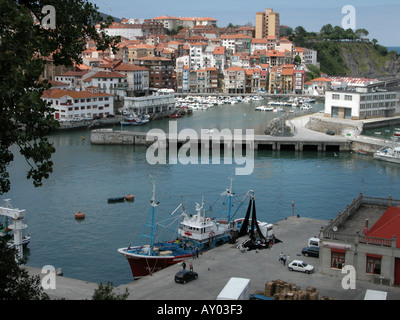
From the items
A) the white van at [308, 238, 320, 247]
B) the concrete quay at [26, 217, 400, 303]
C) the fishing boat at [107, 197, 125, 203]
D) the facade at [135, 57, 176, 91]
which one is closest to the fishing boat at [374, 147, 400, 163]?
the fishing boat at [107, 197, 125, 203]

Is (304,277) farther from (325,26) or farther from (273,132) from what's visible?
(325,26)

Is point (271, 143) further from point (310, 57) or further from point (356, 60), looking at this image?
point (356, 60)

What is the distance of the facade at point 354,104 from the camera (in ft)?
126

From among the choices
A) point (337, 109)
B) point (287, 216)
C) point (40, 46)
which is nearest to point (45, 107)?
point (40, 46)

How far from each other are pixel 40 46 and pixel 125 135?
89.2 ft

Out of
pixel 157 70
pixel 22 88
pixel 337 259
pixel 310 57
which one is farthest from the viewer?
pixel 310 57

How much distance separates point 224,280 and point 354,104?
29525 millimetres

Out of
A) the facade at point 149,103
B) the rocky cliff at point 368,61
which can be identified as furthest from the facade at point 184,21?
the facade at point 149,103

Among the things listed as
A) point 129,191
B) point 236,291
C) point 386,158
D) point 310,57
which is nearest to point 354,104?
point 386,158

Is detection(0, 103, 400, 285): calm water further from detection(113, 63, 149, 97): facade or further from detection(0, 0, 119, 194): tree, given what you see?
detection(113, 63, 149, 97): facade

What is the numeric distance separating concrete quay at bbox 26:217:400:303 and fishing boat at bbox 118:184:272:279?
57 cm

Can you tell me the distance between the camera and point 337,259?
11.1m

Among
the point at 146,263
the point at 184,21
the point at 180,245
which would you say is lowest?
the point at 146,263

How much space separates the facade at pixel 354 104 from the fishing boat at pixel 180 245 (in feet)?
83.0
